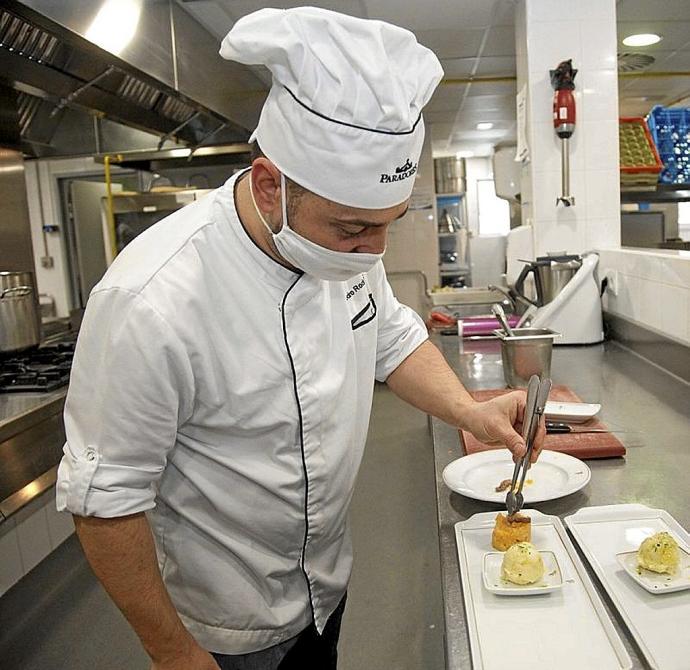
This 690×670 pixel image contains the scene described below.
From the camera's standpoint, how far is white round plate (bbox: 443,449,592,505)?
3.96 feet

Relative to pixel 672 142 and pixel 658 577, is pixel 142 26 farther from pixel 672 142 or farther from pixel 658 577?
pixel 658 577

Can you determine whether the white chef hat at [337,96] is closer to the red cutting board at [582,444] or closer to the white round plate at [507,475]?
the white round plate at [507,475]

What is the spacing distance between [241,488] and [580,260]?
7.07 feet

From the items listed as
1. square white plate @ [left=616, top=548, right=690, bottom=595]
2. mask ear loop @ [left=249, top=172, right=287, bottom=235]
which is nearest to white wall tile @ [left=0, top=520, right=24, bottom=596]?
mask ear loop @ [left=249, top=172, right=287, bottom=235]

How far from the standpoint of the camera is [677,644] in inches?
30.6

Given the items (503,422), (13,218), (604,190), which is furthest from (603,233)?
(13,218)

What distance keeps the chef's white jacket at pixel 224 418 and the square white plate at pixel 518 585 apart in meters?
0.29

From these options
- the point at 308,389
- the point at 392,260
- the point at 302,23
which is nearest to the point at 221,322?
the point at 308,389

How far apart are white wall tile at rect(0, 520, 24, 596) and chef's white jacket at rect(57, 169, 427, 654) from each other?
172 centimetres

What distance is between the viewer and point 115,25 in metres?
2.59

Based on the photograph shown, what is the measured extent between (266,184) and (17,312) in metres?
2.04

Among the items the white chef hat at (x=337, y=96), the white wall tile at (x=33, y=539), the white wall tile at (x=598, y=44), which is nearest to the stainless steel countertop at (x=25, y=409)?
the white wall tile at (x=33, y=539)

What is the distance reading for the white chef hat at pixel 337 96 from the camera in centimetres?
90

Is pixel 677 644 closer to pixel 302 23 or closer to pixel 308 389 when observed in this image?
pixel 308 389
